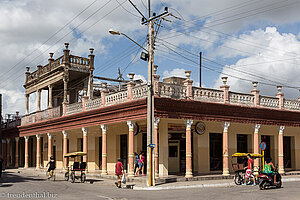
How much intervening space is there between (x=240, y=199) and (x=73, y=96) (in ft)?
89.4

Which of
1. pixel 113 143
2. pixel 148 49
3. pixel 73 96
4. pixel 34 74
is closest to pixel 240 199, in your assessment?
pixel 148 49

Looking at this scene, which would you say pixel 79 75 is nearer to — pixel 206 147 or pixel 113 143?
pixel 113 143

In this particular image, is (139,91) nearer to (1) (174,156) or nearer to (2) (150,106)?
(2) (150,106)

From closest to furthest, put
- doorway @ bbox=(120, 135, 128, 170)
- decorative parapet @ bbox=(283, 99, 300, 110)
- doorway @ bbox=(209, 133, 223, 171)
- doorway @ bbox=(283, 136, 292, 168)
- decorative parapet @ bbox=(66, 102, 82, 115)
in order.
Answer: doorway @ bbox=(209, 133, 223, 171) → doorway @ bbox=(120, 135, 128, 170) → decorative parapet @ bbox=(283, 99, 300, 110) → decorative parapet @ bbox=(66, 102, 82, 115) → doorway @ bbox=(283, 136, 292, 168)

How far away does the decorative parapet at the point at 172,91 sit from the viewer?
72.4 feet

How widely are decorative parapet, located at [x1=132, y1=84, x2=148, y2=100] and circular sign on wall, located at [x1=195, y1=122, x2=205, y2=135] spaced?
5.17m

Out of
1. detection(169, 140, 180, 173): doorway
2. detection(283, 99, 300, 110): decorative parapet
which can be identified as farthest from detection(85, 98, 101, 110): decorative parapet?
detection(283, 99, 300, 110): decorative parapet

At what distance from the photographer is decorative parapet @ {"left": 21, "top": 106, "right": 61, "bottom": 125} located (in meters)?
33.5

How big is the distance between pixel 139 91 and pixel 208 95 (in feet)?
15.6

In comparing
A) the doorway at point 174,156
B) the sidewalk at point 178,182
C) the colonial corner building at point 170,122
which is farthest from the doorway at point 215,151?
the sidewalk at point 178,182

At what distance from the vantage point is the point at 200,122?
25.6m

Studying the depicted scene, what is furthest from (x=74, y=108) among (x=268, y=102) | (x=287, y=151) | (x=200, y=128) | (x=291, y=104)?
Result: (x=287, y=151)

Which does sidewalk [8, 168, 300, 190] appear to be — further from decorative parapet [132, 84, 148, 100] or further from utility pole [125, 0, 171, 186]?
decorative parapet [132, 84, 148, 100]

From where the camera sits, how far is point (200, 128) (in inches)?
1009
